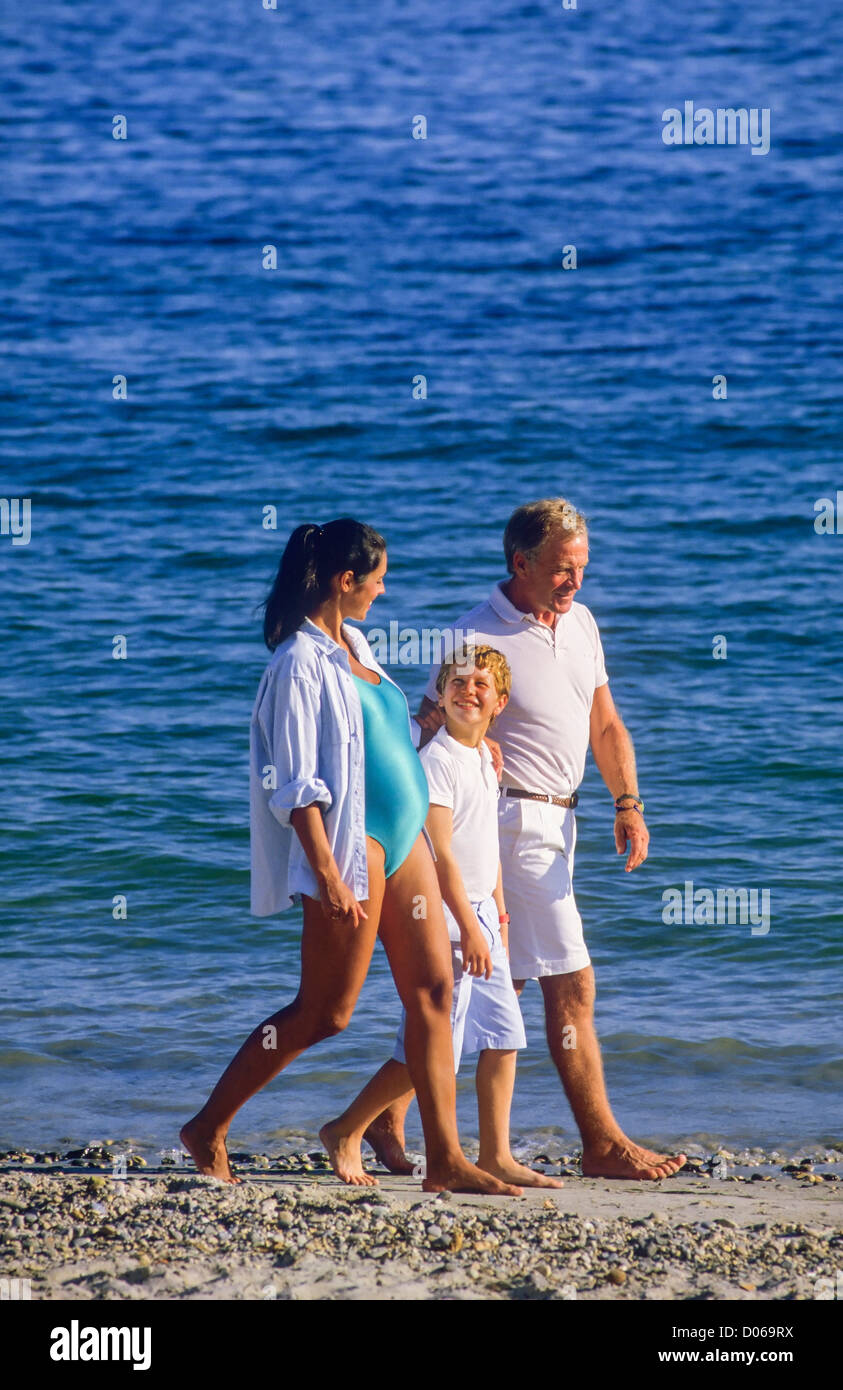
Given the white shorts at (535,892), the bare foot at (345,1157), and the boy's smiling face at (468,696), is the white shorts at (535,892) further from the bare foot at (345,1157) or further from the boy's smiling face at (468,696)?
the bare foot at (345,1157)

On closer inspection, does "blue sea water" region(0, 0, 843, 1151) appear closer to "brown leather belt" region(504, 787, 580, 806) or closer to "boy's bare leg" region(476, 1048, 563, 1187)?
"boy's bare leg" region(476, 1048, 563, 1187)

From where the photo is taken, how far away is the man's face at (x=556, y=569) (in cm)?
457

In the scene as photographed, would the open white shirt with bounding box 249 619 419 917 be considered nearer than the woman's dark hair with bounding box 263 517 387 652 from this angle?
Yes

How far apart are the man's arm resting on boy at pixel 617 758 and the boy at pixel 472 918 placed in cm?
49

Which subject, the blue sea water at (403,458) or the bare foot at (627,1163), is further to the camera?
the blue sea water at (403,458)

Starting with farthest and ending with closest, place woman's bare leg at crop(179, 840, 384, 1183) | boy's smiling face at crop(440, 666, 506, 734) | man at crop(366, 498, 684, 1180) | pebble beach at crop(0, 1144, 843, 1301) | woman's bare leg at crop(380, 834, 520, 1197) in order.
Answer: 1. man at crop(366, 498, 684, 1180)
2. boy's smiling face at crop(440, 666, 506, 734)
3. woman's bare leg at crop(380, 834, 520, 1197)
4. woman's bare leg at crop(179, 840, 384, 1183)
5. pebble beach at crop(0, 1144, 843, 1301)

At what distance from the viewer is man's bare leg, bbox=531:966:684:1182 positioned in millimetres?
4660

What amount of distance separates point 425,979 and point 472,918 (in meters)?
0.22

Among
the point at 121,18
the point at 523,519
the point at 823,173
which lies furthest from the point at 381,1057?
the point at 121,18

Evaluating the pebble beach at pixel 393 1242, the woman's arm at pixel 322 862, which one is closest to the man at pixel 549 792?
the pebble beach at pixel 393 1242

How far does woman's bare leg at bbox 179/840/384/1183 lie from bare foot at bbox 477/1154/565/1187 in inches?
26.8

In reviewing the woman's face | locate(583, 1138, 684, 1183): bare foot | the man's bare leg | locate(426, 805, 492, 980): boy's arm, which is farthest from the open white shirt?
locate(583, 1138, 684, 1183): bare foot

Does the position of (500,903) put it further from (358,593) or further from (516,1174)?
(358,593)

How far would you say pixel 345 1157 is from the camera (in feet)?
14.6
